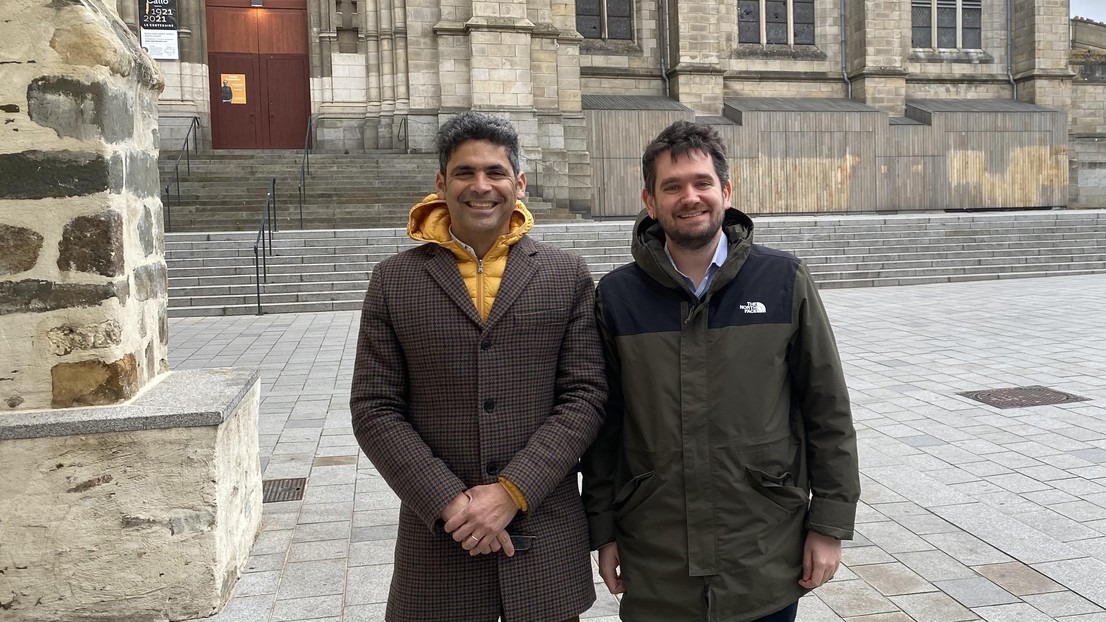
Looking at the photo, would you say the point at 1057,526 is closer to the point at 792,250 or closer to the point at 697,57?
the point at 792,250

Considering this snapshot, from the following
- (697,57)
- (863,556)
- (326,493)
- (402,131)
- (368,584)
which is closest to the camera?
(368,584)

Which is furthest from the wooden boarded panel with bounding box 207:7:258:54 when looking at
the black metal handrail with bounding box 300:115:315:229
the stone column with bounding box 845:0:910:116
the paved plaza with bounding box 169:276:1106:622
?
the stone column with bounding box 845:0:910:116

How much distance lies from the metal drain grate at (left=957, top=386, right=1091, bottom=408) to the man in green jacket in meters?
5.11

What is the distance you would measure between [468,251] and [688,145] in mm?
610

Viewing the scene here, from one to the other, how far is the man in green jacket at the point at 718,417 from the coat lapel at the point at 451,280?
37cm

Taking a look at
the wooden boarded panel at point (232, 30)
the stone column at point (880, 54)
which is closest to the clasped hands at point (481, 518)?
the wooden boarded panel at point (232, 30)

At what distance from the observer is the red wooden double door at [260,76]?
21.7m

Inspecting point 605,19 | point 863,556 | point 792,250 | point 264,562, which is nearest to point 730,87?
point 605,19

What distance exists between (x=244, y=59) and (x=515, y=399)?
21.6 meters

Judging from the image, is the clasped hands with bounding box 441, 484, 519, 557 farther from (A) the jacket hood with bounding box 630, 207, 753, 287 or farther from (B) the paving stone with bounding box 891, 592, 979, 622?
(B) the paving stone with bounding box 891, 592, 979, 622

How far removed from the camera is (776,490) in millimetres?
2211

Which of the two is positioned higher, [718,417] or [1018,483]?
[718,417]

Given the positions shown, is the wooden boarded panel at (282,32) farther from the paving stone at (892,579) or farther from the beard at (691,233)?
the beard at (691,233)

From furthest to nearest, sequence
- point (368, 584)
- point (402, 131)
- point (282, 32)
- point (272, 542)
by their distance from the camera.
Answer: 1. point (282, 32)
2. point (402, 131)
3. point (272, 542)
4. point (368, 584)
